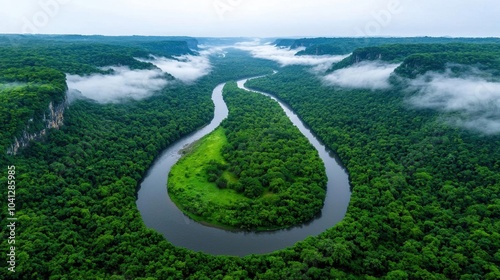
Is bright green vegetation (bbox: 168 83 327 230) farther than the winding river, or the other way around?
bright green vegetation (bbox: 168 83 327 230)

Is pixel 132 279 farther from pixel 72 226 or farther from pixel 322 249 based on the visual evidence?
pixel 322 249

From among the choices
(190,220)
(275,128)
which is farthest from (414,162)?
(190,220)

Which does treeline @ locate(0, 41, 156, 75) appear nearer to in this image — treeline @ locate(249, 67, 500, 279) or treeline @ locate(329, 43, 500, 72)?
treeline @ locate(249, 67, 500, 279)

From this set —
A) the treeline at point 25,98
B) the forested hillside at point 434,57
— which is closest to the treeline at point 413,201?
the forested hillside at point 434,57

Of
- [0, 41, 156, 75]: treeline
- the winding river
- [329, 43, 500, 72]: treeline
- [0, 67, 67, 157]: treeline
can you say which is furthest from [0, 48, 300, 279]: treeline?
[329, 43, 500, 72]: treeline

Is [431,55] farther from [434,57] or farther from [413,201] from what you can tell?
[413,201]

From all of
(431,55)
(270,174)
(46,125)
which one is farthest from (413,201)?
(46,125)

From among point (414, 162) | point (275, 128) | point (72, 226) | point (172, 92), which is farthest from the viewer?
point (172, 92)
